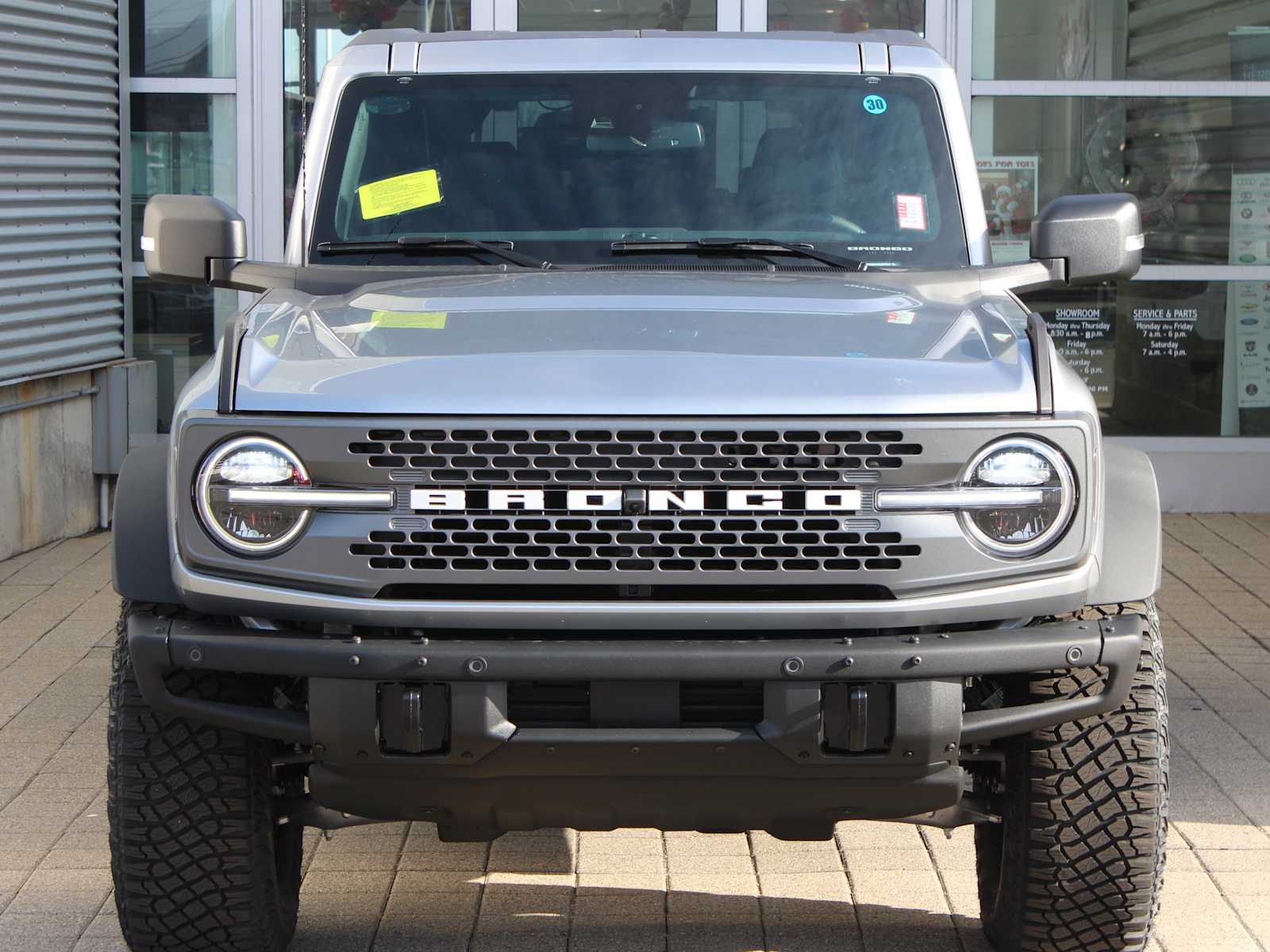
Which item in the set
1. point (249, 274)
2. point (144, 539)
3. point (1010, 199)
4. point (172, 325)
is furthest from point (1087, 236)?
point (172, 325)

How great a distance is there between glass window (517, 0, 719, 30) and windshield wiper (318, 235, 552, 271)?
5857 millimetres

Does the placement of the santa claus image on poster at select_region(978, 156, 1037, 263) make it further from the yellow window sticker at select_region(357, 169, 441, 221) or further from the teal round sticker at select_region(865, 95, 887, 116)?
the yellow window sticker at select_region(357, 169, 441, 221)

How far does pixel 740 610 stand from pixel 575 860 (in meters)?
1.62

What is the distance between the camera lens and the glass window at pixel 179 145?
31.4 feet

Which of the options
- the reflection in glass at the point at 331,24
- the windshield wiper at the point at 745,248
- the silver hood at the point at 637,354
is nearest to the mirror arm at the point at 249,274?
the silver hood at the point at 637,354

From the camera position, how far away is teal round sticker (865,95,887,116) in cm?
432

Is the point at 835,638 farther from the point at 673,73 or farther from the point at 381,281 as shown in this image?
the point at 673,73

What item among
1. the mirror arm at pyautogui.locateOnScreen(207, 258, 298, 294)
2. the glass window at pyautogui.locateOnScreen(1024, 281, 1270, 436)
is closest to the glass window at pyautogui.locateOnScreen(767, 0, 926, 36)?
the glass window at pyautogui.locateOnScreen(1024, 281, 1270, 436)

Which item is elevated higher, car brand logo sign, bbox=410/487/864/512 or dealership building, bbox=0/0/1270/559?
dealership building, bbox=0/0/1270/559

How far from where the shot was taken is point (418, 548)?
2875 millimetres

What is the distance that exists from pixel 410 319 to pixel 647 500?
74cm

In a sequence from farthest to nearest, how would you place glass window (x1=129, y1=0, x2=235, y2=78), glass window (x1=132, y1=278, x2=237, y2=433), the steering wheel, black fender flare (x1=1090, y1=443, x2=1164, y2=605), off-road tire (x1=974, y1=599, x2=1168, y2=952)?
glass window (x1=132, y1=278, x2=237, y2=433) < glass window (x1=129, y1=0, x2=235, y2=78) < the steering wheel < off-road tire (x1=974, y1=599, x2=1168, y2=952) < black fender flare (x1=1090, y1=443, x2=1164, y2=605)

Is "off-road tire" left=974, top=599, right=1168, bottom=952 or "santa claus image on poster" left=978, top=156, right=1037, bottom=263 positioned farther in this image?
"santa claus image on poster" left=978, top=156, right=1037, bottom=263

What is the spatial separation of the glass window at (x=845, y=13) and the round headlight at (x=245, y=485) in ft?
23.7
